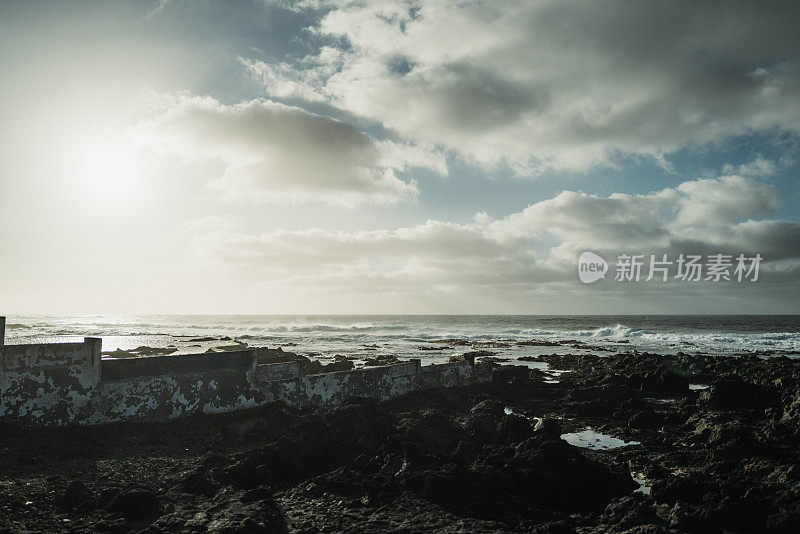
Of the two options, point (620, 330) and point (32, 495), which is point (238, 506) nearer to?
point (32, 495)

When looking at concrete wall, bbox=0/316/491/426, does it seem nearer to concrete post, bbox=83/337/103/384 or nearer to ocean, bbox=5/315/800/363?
concrete post, bbox=83/337/103/384

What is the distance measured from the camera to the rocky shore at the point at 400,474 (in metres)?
4.91

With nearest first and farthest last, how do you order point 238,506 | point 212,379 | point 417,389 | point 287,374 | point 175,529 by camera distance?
point 175,529
point 238,506
point 212,379
point 287,374
point 417,389

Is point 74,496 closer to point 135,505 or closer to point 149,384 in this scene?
point 135,505

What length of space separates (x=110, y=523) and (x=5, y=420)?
4.57 m

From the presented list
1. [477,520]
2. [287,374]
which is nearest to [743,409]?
[477,520]

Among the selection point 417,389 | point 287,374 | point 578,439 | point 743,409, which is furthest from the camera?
point 417,389

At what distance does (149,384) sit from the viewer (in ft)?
29.8

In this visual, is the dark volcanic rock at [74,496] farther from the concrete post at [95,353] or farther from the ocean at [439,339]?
the ocean at [439,339]

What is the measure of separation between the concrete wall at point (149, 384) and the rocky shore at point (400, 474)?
0.38 metres

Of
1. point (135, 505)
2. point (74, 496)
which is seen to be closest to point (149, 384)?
point (74, 496)

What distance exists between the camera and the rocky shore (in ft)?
16.1

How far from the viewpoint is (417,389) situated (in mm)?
12555

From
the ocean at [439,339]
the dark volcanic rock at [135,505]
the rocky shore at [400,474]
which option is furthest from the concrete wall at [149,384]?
the dark volcanic rock at [135,505]
